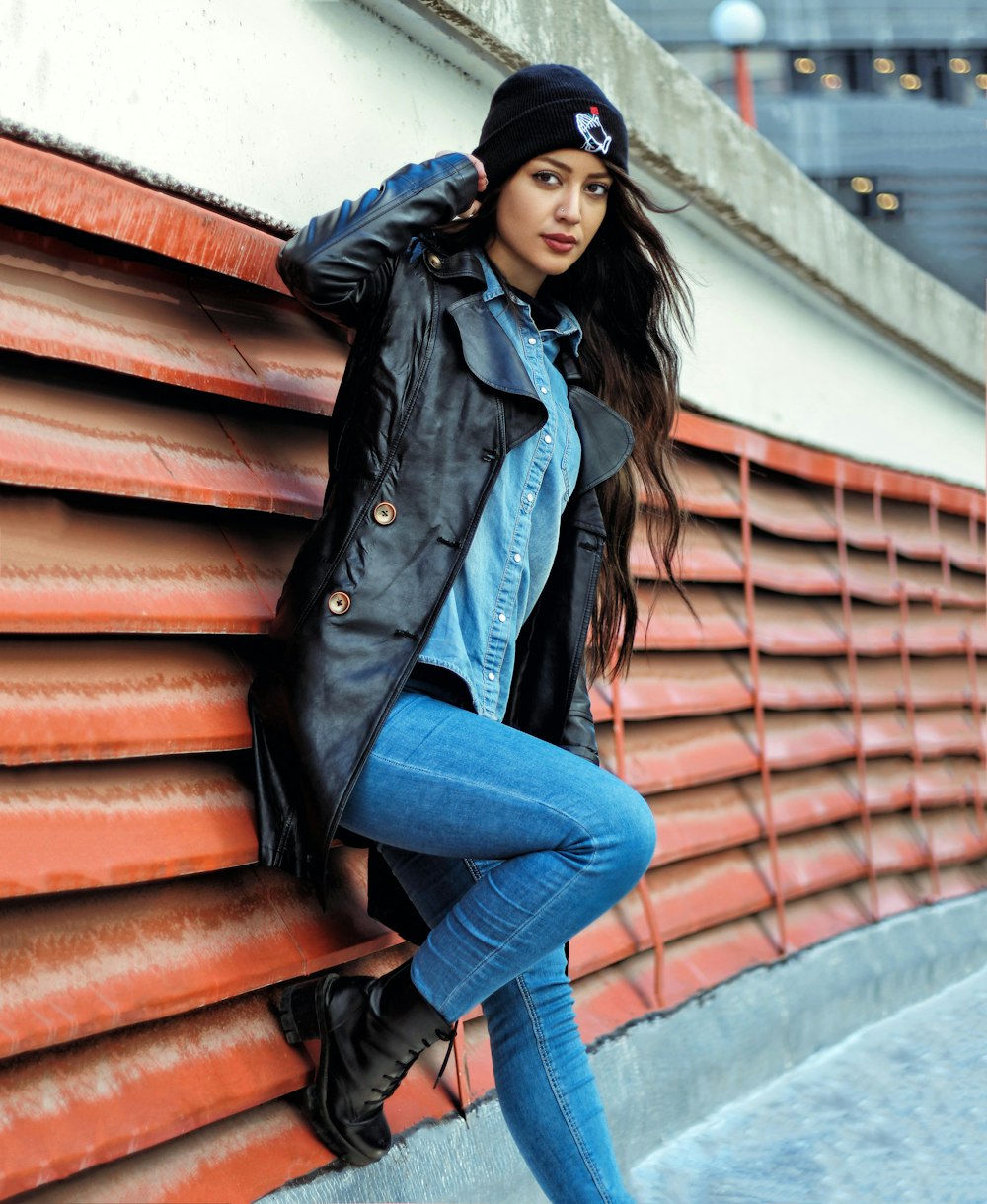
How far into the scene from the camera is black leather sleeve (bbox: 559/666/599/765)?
256 centimetres

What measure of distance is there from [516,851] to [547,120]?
1.30 meters

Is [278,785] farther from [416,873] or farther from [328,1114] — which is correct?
[328,1114]

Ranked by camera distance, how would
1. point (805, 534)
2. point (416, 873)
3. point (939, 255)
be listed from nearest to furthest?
point (416, 873), point (805, 534), point (939, 255)

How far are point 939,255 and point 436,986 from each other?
583 cm

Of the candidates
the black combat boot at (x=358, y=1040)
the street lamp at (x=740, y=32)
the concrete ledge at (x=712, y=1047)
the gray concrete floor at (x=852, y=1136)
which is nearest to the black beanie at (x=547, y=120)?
the black combat boot at (x=358, y=1040)

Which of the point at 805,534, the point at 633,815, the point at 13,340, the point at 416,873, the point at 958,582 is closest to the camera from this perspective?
the point at 13,340

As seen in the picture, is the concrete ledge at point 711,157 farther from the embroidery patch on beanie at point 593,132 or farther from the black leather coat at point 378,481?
the black leather coat at point 378,481

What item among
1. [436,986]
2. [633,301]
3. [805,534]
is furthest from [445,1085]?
[805,534]

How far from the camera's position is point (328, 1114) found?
234cm

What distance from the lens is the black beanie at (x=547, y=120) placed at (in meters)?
2.45

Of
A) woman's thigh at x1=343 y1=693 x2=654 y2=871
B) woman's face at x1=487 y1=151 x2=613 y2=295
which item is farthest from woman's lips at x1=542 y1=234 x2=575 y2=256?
woman's thigh at x1=343 y1=693 x2=654 y2=871

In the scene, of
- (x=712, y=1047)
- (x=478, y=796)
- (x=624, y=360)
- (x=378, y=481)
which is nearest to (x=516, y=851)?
(x=478, y=796)

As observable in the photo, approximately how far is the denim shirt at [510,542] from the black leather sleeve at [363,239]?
208 millimetres

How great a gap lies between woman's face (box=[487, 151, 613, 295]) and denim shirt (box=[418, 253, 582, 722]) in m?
0.08
